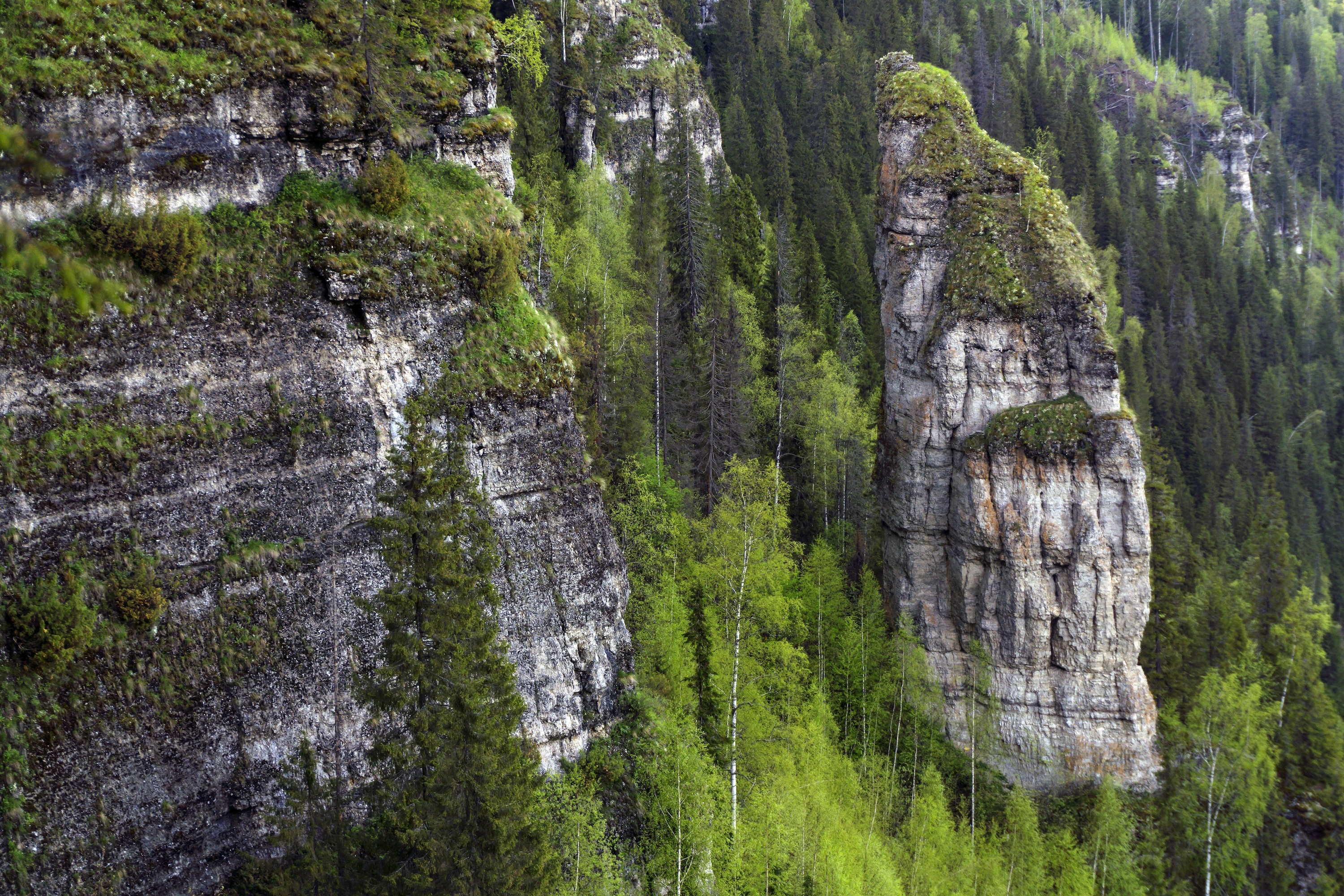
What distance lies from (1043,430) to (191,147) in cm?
2723

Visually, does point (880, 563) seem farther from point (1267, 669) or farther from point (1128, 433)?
point (1267, 669)

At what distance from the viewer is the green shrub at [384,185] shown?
69.8 feet

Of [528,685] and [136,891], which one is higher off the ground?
[528,685]

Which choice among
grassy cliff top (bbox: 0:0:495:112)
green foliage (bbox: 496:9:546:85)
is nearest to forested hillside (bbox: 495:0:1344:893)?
grassy cliff top (bbox: 0:0:495:112)

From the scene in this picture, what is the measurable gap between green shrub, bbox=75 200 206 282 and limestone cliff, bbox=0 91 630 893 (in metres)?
0.35

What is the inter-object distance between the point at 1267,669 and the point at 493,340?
1328 inches

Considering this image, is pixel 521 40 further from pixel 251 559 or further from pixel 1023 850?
pixel 1023 850

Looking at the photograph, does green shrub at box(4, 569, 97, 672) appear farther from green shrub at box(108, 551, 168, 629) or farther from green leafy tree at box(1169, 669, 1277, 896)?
green leafy tree at box(1169, 669, 1277, 896)

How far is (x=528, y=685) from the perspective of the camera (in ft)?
70.1

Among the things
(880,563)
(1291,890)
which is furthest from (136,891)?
(1291,890)

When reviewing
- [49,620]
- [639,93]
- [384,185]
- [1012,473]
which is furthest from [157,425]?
[639,93]

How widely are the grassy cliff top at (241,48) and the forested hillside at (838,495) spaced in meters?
6.60

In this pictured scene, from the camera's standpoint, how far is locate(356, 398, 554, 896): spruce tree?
1580 cm

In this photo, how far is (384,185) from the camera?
69.9ft
